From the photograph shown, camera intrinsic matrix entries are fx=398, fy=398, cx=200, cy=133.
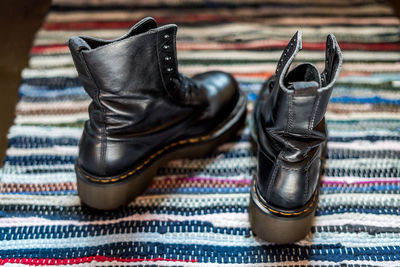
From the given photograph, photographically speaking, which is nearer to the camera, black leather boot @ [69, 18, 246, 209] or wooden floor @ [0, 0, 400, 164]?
black leather boot @ [69, 18, 246, 209]

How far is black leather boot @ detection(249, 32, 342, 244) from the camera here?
0.65 meters

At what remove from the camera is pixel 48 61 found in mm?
1247

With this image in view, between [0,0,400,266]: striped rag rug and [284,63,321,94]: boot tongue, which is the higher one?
[284,63,321,94]: boot tongue

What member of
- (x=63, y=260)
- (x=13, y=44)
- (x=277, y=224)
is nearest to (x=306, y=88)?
(x=277, y=224)

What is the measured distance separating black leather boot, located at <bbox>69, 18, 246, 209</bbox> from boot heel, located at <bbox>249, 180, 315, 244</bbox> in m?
0.22

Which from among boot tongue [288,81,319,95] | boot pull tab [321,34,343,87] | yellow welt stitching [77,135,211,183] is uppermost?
boot pull tab [321,34,343,87]

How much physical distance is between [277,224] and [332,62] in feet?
1.05

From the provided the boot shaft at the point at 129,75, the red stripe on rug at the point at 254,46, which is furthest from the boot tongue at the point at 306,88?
the red stripe on rug at the point at 254,46

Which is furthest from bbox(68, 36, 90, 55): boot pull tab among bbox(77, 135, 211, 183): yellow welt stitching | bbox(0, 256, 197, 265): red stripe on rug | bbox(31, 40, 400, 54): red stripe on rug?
bbox(31, 40, 400, 54): red stripe on rug

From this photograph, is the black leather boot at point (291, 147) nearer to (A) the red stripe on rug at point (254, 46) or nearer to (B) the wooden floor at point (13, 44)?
(A) the red stripe on rug at point (254, 46)

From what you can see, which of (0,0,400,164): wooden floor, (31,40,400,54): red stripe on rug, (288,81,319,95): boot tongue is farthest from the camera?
(31,40,400,54): red stripe on rug

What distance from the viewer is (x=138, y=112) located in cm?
80

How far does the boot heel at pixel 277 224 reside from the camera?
30.1 inches

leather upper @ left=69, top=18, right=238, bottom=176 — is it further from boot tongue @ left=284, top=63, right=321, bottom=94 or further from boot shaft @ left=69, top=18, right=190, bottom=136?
boot tongue @ left=284, top=63, right=321, bottom=94
